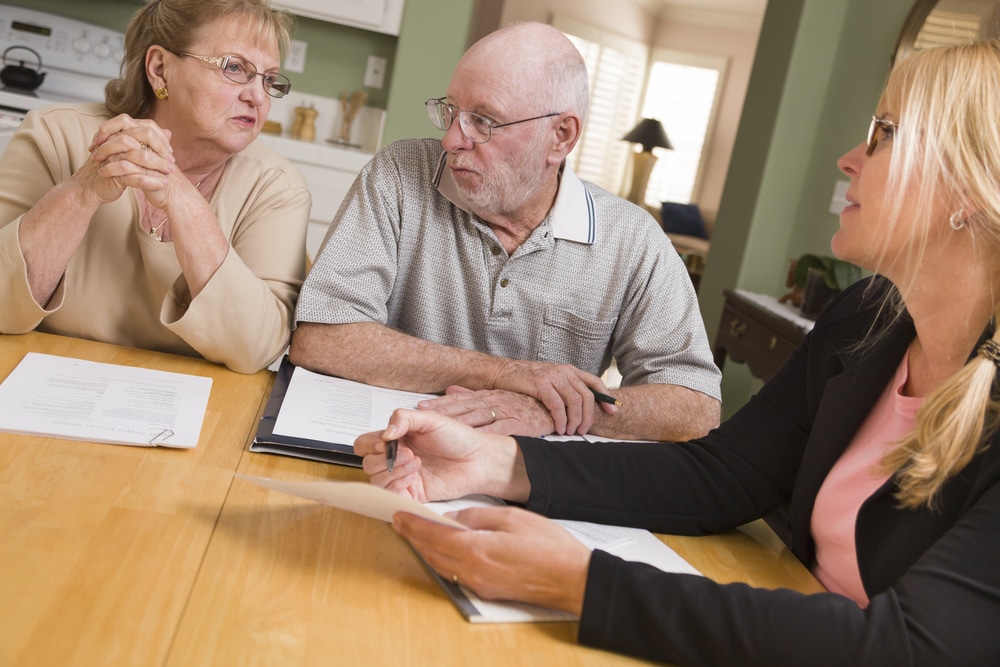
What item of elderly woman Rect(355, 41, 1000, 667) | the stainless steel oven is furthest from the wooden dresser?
the stainless steel oven

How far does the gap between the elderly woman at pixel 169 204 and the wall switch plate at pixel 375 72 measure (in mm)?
2455

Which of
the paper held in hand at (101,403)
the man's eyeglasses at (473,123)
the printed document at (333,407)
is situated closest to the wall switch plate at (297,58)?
the man's eyeglasses at (473,123)

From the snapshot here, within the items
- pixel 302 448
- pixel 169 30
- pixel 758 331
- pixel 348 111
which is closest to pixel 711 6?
pixel 348 111

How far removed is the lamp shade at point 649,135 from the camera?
8.72m

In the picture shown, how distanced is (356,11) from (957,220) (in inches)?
131

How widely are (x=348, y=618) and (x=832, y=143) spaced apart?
3.45 metres

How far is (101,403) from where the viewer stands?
3.71 feet

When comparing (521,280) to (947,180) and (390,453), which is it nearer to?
(390,453)

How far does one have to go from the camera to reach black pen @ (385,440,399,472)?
101 centimetres

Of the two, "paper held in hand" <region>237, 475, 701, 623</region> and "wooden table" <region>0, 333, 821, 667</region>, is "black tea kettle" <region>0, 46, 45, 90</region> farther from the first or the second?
"paper held in hand" <region>237, 475, 701, 623</region>

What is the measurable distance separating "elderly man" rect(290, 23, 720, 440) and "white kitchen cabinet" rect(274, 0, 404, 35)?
2.35 m

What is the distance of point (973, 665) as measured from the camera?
80cm

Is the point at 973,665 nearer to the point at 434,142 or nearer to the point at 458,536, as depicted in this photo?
the point at 458,536

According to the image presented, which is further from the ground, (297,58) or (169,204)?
(297,58)
